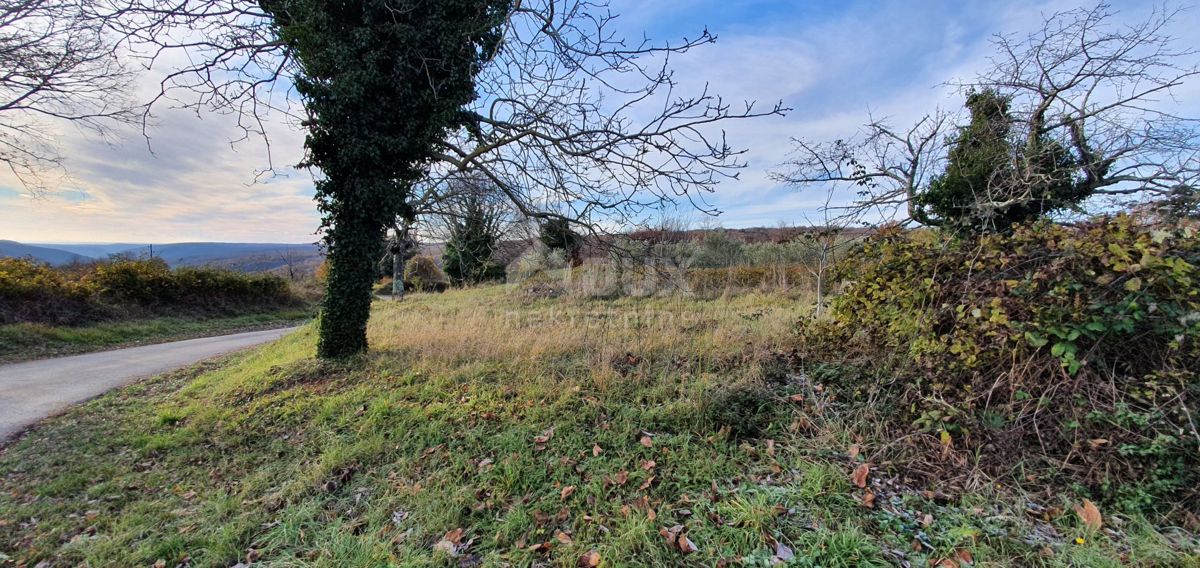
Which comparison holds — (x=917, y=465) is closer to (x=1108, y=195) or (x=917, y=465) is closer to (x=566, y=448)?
(x=566, y=448)

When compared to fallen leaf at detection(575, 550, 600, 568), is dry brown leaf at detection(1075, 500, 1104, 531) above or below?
above

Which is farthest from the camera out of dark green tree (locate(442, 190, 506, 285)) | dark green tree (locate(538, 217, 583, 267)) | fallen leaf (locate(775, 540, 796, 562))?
dark green tree (locate(442, 190, 506, 285))

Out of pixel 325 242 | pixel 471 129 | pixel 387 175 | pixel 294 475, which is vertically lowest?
pixel 294 475

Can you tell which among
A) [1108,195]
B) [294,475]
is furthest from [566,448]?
[1108,195]

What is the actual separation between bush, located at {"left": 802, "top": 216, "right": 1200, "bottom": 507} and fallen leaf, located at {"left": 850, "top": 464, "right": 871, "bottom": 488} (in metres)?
0.65

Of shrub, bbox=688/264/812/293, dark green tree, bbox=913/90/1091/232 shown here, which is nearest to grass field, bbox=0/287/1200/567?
dark green tree, bbox=913/90/1091/232

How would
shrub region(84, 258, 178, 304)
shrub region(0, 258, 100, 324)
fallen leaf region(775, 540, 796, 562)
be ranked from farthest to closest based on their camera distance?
shrub region(84, 258, 178, 304) < shrub region(0, 258, 100, 324) < fallen leaf region(775, 540, 796, 562)

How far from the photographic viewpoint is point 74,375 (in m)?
8.00

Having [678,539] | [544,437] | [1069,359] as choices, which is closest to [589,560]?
[678,539]

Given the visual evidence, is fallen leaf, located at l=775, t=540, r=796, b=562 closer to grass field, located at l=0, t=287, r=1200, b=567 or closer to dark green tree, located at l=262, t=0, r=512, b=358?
grass field, located at l=0, t=287, r=1200, b=567

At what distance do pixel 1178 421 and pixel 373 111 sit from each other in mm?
8451

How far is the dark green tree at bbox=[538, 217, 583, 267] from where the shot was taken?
7.06 meters

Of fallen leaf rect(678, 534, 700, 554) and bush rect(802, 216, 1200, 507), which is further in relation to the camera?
bush rect(802, 216, 1200, 507)

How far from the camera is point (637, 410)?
4.32 m
